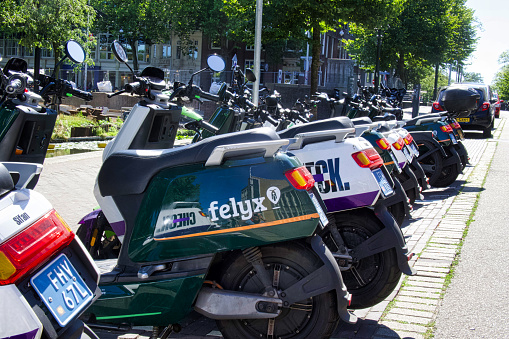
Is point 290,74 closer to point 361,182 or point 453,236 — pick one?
point 453,236

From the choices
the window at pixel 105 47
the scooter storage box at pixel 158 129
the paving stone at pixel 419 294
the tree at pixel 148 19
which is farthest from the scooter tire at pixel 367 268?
the window at pixel 105 47

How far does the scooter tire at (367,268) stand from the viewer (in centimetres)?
399

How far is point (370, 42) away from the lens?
4131 cm

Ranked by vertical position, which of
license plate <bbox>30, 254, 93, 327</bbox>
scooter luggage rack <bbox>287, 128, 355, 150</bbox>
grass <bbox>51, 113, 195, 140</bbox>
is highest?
scooter luggage rack <bbox>287, 128, 355, 150</bbox>

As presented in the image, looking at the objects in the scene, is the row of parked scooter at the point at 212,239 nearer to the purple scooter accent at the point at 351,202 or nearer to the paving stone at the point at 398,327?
the purple scooter accent at the point at 351,202

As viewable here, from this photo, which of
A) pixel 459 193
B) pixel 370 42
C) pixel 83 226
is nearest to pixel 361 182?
pixel 83 226

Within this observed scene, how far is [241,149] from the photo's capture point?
10.5 ft

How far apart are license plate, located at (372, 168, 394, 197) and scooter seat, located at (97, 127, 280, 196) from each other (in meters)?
1.24

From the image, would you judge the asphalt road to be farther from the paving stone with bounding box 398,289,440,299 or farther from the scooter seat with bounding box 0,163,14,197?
the scooter seat with bounding box 0,163,14,197

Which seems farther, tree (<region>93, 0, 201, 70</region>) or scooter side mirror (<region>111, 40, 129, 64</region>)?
tree (<region>93, 0, 201, 70</region>)

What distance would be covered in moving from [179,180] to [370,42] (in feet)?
131

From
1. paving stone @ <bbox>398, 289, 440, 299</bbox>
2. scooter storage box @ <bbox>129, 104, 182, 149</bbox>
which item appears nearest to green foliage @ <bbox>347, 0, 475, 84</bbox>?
scooter storage box @ <bbox>129, 104, 182, 149</bbox>

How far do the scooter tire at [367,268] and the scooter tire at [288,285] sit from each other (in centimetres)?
93

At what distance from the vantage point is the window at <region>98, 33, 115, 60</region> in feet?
204
